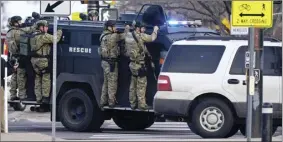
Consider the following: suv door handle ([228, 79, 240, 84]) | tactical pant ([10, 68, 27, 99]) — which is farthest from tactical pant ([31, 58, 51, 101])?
suv door handle ([228, 79, 240, 84])

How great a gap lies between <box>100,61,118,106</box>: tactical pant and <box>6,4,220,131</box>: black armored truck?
211 millimetres

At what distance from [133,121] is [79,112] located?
5.49ft

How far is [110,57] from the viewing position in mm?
16266

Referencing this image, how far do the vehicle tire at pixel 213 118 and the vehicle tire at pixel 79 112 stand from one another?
9.57 ft

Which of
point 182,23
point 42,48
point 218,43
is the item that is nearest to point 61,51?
point 42,48

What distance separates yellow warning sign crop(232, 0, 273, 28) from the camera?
504 inches

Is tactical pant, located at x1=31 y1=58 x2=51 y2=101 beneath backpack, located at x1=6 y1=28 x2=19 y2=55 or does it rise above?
beneath

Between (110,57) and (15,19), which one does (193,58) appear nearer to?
(110,57)

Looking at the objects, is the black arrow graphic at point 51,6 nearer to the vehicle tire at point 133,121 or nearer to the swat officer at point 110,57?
the swat officer at point 110,57

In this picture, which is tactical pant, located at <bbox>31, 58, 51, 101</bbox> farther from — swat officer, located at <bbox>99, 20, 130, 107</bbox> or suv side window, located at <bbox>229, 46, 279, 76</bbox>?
suv side window, located at <bbox>229, 46, 279, 76</bbox>

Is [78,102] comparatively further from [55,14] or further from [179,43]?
[55,14]

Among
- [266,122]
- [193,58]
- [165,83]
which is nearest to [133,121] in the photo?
[165,83]

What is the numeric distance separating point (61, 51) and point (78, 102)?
3.99 ft

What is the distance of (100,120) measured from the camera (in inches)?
672
